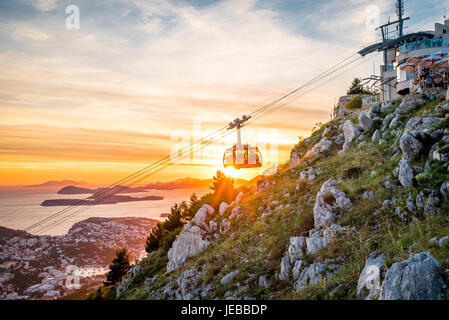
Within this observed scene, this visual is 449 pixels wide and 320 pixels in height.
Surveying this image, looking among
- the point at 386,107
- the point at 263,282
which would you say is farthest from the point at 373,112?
the point at 263,282

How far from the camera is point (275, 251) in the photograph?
1505 centimetres

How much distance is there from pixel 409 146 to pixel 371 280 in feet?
34.2

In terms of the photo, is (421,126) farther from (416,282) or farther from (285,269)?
(416,282)

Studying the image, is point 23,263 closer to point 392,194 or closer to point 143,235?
point 143,235

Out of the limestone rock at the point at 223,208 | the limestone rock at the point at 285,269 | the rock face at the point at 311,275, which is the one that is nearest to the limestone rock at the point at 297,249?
the limestone rock at the point at 285,269

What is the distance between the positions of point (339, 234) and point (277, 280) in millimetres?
3279

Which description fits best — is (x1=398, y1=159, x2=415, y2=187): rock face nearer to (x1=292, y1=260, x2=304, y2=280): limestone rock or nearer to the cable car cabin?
(x1=292, y1=260, x2=304, y2=280): limestone rock

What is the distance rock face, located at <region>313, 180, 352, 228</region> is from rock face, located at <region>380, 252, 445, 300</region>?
7.04 metres

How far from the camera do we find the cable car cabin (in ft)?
80.5

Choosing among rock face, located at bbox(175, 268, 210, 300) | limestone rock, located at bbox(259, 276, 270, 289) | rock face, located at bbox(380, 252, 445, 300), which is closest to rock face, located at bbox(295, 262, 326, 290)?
limestone rock, located at bbox(259, 276, 270, 289)

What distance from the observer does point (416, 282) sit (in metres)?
7.16

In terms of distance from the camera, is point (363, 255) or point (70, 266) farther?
point (70, 266)

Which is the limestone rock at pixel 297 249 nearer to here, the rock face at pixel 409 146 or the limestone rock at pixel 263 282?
the limestone rock at pixel 263 282
